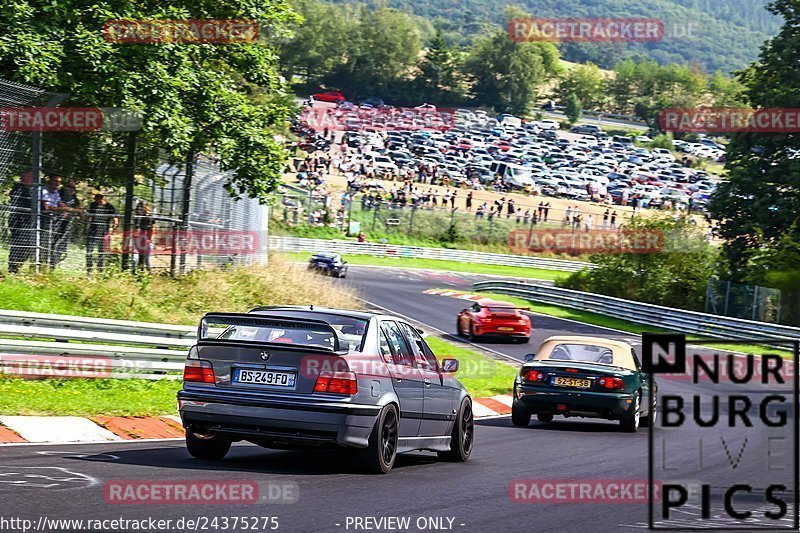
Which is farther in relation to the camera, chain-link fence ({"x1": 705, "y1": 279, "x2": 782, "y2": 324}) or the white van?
the white van

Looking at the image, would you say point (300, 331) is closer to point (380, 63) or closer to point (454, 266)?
point (454, 266)

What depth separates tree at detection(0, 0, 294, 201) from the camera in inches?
747

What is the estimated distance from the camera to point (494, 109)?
143 metres

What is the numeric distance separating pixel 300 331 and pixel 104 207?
1086 centimetres

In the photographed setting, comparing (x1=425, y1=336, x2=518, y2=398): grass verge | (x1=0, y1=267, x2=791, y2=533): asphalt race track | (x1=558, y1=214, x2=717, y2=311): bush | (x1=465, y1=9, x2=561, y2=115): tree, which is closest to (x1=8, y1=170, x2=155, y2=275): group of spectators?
(x1=425, y1=336, x2=518, y2=398): grass verge

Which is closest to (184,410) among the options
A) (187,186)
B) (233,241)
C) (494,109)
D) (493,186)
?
(187,186)

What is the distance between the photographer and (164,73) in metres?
19.7

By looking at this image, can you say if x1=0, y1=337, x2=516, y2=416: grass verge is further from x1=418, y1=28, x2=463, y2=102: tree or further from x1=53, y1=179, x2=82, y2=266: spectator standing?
x1=418, y1=28, x2=463, y2=102: tree

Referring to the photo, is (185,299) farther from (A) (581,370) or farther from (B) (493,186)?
(B) (493,186)

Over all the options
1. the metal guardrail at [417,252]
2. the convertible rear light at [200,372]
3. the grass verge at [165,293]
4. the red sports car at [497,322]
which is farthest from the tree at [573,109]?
the convertible rear light at [200,372]

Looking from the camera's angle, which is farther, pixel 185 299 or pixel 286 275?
pixel 286 275

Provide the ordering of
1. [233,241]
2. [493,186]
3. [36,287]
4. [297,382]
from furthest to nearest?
[493,186]
[233,241]
[36,287]
[297,382]

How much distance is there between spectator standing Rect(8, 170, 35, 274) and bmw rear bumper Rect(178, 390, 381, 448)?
8.74m

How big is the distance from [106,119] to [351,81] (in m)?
127
